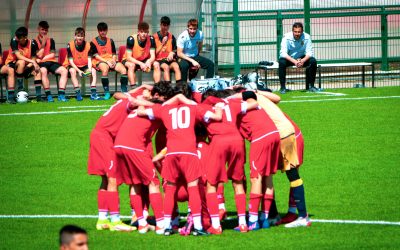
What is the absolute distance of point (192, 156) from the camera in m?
9.79

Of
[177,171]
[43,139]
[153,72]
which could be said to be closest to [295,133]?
[177,171]

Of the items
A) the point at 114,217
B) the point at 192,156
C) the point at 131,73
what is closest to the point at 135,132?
the point at 192,156

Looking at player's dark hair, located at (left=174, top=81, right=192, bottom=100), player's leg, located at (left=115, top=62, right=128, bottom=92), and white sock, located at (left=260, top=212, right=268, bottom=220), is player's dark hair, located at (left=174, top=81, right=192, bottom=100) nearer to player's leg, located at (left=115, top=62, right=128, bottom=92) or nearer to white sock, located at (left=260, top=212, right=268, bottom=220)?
white sock, located at (left=260, top=212, right=268, bottom=220)

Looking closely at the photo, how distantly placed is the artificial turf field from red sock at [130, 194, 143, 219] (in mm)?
227

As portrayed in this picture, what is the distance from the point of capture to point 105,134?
34.7ft

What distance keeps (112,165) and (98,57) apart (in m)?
12.8

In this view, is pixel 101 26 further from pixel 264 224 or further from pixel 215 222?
pixel 215 222

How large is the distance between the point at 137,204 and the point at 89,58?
13.2 m

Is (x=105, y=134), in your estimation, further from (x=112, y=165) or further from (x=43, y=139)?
(x=43, y=139)

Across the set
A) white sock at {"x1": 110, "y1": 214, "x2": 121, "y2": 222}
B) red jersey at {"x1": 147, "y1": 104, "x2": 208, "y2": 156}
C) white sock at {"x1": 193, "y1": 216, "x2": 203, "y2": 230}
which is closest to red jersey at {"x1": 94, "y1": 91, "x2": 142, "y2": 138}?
red jersey at {"x1": 147, "y1": 104, "x2": 208, "y2": 156}

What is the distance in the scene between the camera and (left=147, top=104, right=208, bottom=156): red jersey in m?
9.81

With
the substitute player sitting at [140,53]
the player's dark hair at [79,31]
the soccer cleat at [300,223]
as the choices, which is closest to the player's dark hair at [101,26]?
the player's dark hair at [79,31]

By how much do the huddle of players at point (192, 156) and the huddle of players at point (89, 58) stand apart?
11902 millimetres

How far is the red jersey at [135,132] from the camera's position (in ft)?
33.1
